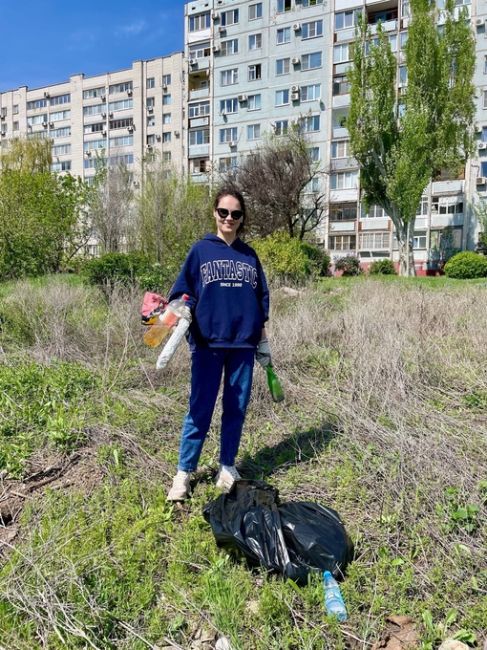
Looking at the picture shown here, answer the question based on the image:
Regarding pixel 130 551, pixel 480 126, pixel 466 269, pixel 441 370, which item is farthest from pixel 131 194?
pixel 130 551

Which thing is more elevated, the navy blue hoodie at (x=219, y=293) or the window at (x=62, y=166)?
the window at (x=62, y=166)

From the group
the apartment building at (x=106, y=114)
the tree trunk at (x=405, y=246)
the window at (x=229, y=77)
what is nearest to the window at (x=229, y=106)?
the window at (x=229, y=77)

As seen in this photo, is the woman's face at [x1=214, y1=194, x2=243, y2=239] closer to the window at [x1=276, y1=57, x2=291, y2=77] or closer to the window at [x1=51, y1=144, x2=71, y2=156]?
the window at [x1=276, y1=57, x2=291, y2=77]

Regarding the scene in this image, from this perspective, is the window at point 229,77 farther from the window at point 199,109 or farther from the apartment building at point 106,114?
the apartment building at point 106,114

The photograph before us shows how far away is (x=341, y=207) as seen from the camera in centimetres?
3562

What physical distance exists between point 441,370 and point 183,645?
392 cm

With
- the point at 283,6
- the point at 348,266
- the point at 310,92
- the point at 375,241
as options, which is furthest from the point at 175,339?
the point at 283,6

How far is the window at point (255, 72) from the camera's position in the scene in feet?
127

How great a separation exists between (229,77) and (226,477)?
42.1 metres

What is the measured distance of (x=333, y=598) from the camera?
216 centimetres

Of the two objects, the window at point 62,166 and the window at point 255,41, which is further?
the window at point 62,166

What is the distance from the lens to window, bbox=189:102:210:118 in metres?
41.4

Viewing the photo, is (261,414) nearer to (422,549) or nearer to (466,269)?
(422,549)

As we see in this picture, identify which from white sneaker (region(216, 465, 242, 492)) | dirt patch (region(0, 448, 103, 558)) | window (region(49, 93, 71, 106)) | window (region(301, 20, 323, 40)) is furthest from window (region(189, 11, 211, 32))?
white sneaker (region(216, 465, 242, 492))
